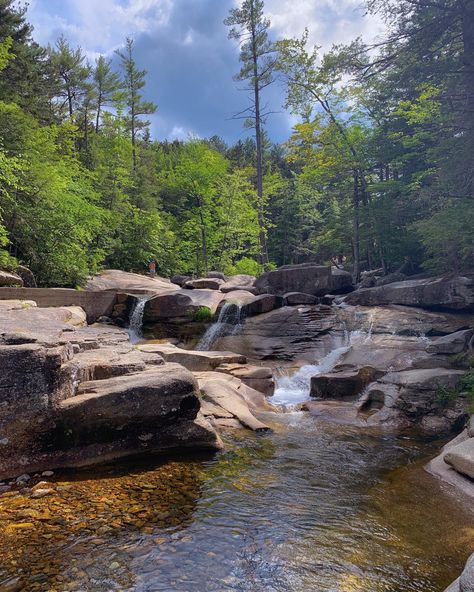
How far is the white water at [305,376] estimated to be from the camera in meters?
10.6

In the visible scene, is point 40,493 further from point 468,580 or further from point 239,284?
point 239,284

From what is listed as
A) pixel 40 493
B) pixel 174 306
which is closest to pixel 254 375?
pixel 174 306

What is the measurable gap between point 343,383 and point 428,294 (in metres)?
6.76

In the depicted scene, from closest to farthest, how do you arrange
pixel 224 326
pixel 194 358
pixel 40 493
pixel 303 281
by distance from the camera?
pixel 40 493 → pixel 194 358 → pixel 224 326 → pixel 303 281

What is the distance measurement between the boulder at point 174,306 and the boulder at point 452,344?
7984 millimetres

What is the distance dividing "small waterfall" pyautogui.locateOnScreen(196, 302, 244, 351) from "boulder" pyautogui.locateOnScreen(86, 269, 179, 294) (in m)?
3.45

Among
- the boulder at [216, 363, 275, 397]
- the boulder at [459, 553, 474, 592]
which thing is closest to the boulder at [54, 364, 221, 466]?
the boulder at [459, 553, 474, 592]

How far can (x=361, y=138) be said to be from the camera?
21.1 meters

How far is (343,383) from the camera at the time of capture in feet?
33.7

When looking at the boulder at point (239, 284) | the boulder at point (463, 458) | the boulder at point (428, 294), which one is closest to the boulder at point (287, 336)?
the boulder at point (428, 294)

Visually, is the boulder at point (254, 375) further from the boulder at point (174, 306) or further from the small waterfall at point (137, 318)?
the small waterfall at point (137, 318)

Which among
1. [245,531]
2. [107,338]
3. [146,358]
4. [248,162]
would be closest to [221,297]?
[107,338]

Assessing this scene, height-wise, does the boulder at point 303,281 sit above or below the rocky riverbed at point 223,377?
above

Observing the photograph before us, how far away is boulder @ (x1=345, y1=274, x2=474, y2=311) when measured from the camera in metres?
14.2
